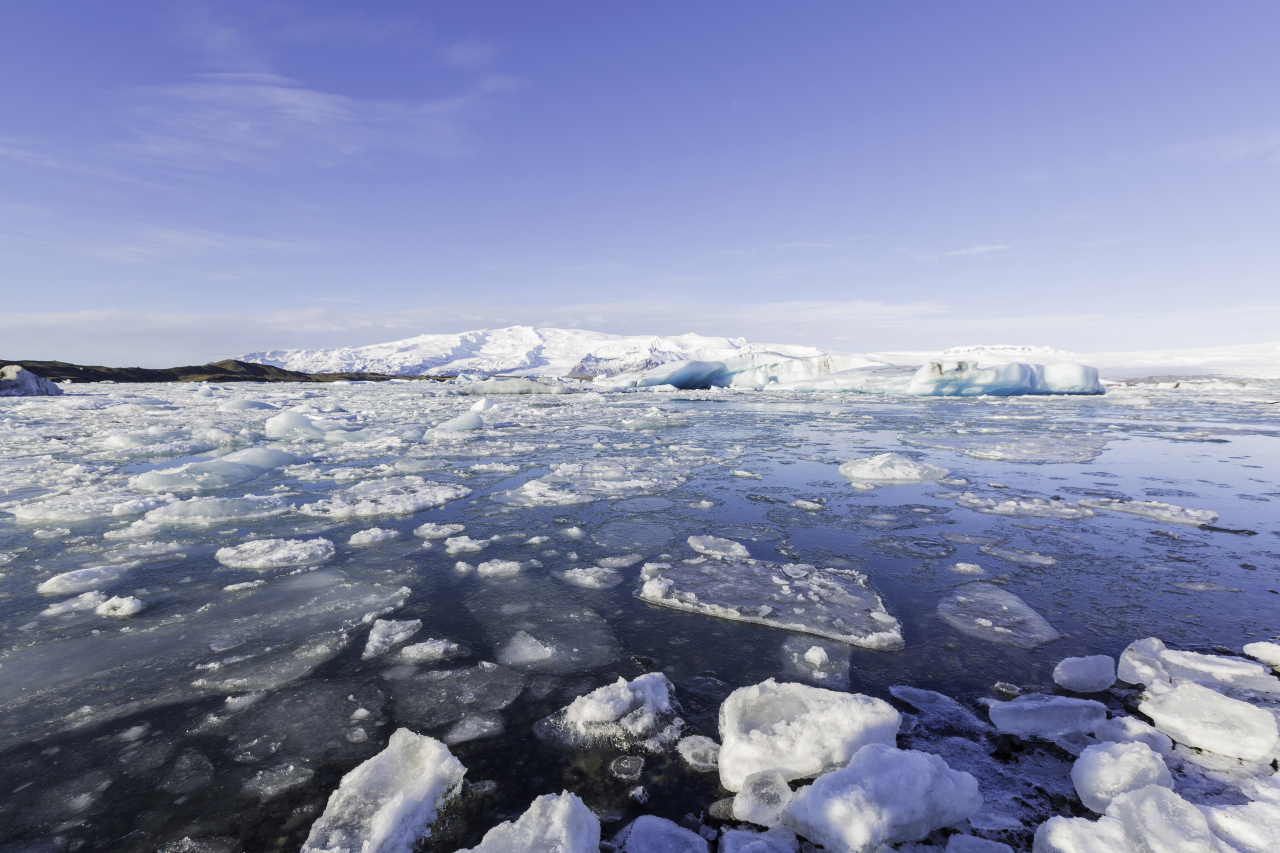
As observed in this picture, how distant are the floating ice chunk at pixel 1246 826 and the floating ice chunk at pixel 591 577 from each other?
2.22 meters

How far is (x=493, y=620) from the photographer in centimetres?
248

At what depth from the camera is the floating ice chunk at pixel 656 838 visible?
1.26 m

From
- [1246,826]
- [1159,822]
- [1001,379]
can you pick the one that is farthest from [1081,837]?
[1001,379]

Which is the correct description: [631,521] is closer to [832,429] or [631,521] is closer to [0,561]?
[0,561]

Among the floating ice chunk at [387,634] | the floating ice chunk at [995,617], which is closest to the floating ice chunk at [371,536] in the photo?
the floating ice chunk at [387,634]

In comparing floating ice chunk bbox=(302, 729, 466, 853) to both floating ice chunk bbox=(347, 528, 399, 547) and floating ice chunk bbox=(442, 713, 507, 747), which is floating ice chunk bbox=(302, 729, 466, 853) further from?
floating ice chunk bbox=(347, 528, 399, 547)

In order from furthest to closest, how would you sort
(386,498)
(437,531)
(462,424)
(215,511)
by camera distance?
(462,424) → (386,498) → (215,511) → (437,531)

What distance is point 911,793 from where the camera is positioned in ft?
4.13

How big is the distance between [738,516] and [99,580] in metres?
3.93

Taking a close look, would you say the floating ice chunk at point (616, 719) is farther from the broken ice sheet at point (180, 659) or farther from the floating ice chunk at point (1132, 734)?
the floating ice chunk at point (1132, 734)

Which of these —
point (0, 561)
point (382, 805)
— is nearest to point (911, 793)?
point (382, 805)

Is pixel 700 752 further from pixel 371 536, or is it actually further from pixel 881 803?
pixel 371 536

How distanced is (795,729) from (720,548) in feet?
6.05

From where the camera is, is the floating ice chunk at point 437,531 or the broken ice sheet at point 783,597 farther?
the floating ice chunk at point 437,531
